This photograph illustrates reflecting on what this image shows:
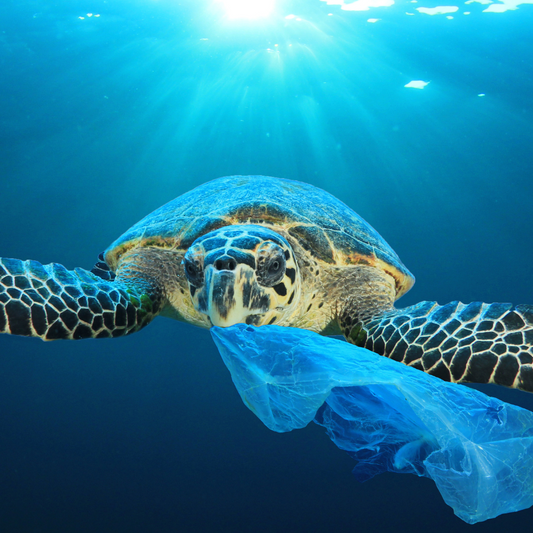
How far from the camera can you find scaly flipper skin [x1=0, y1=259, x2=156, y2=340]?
5.74 feet

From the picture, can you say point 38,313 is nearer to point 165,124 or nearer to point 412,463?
point 412,463

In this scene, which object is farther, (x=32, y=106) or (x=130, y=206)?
(x=130, y=206)

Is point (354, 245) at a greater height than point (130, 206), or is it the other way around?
point (354, 245)

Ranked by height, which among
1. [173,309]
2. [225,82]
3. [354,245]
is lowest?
[173,309]

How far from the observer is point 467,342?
5.16ft

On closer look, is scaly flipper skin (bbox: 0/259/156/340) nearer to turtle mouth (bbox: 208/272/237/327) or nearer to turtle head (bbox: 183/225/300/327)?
turtle head (bbox: 183/225/300/327)

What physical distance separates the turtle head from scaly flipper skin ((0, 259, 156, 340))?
48 centimetres

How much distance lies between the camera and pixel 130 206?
1133 inches

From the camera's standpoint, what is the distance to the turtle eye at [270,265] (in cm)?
197

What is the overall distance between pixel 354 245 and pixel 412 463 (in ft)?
5.06

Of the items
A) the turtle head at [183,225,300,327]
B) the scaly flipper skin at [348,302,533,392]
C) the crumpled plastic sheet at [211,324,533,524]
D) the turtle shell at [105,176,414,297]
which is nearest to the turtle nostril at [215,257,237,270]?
the turtle head at [183,225,300,327]

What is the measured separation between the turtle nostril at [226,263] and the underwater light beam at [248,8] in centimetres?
1144

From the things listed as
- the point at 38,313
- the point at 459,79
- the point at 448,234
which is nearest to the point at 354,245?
the point at 38,313

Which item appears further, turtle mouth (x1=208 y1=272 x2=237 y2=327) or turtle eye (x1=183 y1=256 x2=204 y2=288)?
turtle eye (x1=183 y1=256 x2=204 y2=288)
